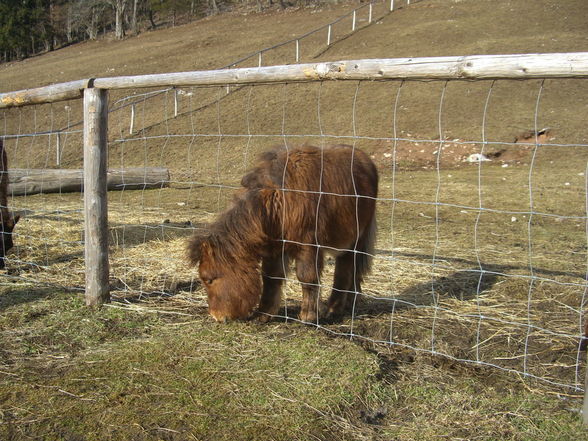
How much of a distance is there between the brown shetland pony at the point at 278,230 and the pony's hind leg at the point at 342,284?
0.27 m

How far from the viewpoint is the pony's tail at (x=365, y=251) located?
497 centimetres

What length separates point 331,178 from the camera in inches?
170

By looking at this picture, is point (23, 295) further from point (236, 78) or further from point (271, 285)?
point (236, 78)

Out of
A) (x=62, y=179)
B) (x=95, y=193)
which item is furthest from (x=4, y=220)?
(x=62, y=179)

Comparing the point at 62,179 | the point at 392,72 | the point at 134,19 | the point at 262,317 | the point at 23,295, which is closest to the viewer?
the point at 392,72

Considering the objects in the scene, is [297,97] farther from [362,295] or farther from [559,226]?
[362,295]

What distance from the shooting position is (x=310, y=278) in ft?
14.1

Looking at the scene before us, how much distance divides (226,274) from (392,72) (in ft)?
6.54

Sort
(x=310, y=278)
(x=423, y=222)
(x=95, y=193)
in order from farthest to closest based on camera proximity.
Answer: (x=423, y=222) → (x=95, y=193) → (x=310, y=278)

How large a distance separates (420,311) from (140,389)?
255 cm

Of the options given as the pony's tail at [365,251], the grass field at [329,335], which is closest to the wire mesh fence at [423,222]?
the grass field at [329,335]

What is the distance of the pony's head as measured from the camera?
425 cm

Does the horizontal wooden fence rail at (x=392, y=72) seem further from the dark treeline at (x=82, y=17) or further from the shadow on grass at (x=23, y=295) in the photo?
the dark treeline at (x=82, y=17)

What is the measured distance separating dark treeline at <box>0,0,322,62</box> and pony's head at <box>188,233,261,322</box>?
1833 inches
